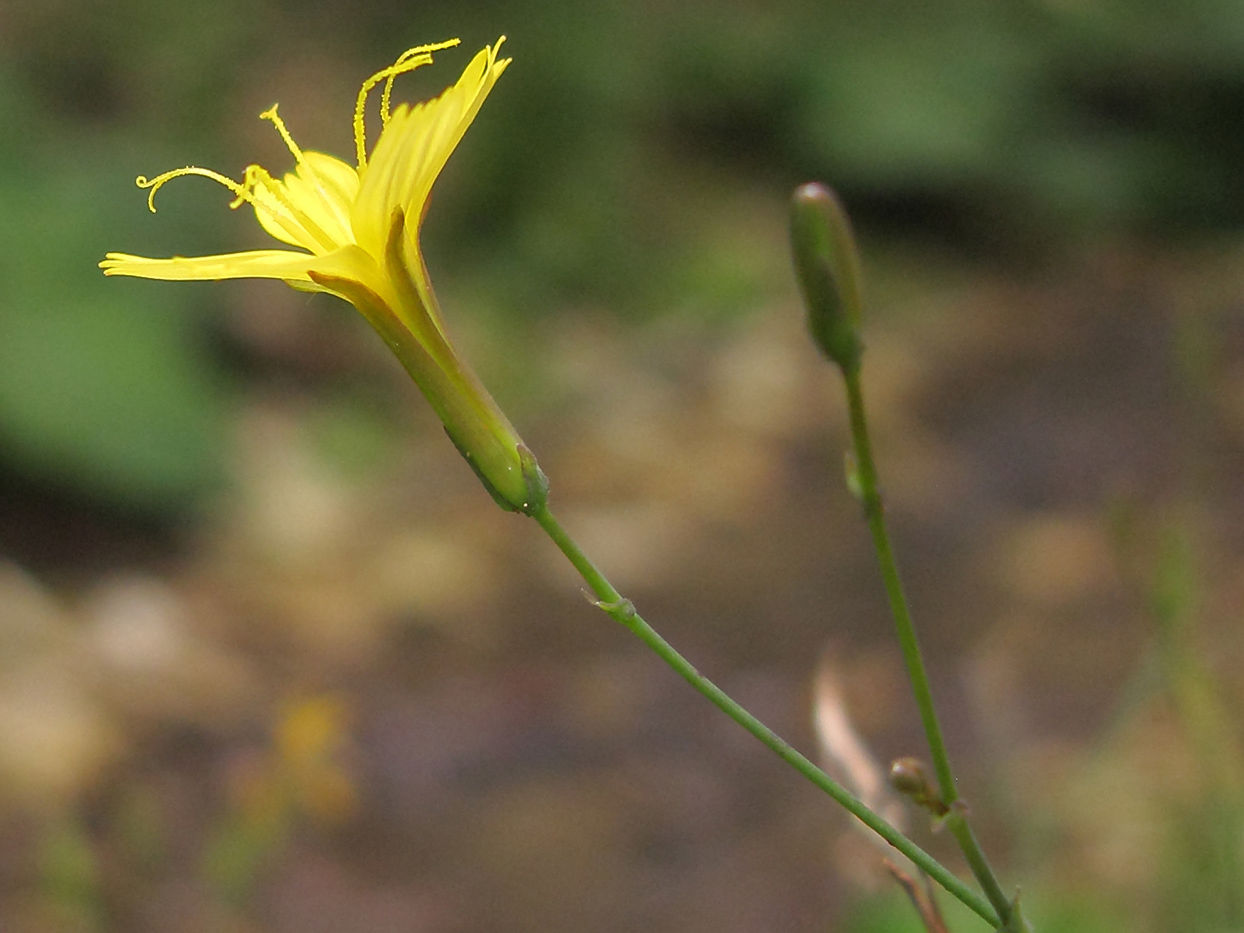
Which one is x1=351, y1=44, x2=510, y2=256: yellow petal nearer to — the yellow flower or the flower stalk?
the yellow flower

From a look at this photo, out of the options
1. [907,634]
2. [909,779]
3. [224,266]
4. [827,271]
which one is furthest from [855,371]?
[224,266]

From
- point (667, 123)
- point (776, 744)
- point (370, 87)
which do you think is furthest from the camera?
point (667, 123)

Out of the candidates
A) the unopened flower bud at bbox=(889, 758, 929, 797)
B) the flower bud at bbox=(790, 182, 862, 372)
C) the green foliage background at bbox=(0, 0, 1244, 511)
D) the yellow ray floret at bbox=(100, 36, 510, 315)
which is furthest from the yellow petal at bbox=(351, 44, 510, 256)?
the green foliage background at bbox=(0, 0, 1244, 511)

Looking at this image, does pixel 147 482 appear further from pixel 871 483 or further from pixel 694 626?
pixel 871 483

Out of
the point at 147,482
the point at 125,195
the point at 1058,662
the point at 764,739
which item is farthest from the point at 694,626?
the point at 764,739

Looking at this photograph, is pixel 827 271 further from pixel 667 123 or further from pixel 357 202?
pixel 667 123

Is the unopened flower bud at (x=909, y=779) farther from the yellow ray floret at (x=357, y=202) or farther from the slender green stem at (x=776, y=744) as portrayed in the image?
the yellow ray floret at (x=357, y=202)

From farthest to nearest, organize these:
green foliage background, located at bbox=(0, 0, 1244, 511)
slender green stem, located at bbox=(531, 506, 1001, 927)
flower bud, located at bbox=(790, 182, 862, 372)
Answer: green foliage background, located at bbox=(0, 0, 1244, 511)
flower bud, located at bbox=(790, 182, 862, 372)
slender green stem, located at bbox=(531, 506, 1001, 927)
